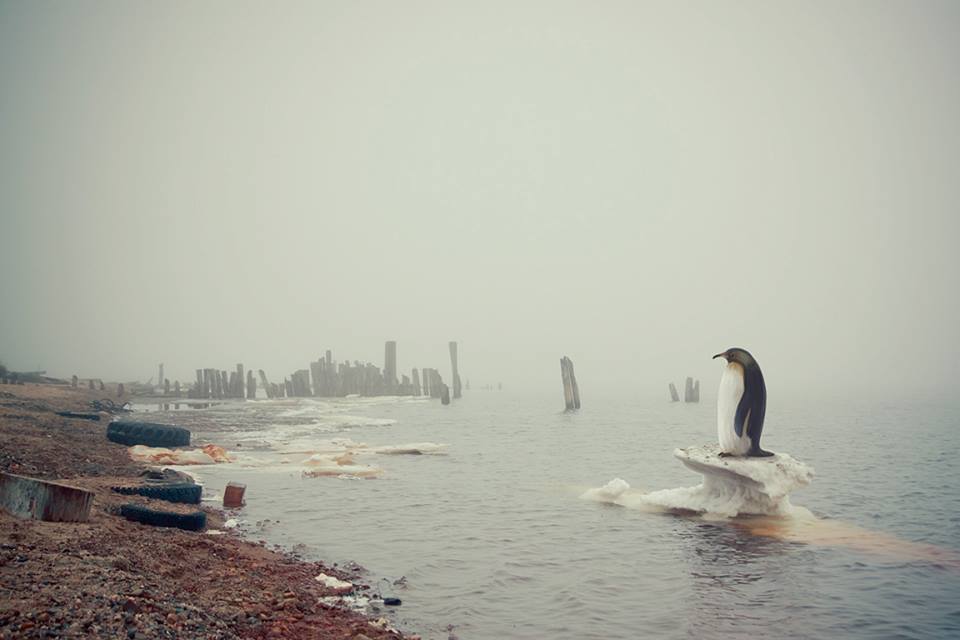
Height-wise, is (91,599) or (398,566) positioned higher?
(91,599)

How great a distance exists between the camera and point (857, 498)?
18547 millimetres

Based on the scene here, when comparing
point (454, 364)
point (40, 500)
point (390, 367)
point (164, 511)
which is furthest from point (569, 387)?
point (40, 500)

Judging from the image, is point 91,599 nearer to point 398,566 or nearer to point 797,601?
point 398,566

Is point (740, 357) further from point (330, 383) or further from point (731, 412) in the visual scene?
point (330, 383)

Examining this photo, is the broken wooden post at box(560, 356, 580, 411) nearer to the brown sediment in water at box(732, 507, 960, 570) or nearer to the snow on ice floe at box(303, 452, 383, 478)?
the snow on ice floe at box(303, 452, 383, 478)

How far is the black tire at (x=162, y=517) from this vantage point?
1097 centimetres

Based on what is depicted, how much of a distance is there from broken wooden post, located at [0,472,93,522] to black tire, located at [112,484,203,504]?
407 cm

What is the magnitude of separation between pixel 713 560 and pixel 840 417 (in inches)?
2006

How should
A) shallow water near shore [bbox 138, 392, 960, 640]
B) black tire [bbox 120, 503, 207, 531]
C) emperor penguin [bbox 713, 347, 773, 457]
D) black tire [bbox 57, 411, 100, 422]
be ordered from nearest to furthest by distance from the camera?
shallow water near shore [bbox 138, 392, 960, 640] < black tire [bbox 120, 503, 207, 531] < emperor penguin [bbox 713, 347, 773, 457] < black tire [bbox 57, 411, 100, 422]

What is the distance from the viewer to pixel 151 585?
286 inches

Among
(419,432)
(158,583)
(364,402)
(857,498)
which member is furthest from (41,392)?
(857,498)

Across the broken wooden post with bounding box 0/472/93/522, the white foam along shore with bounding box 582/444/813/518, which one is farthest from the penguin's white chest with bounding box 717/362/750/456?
the broken wooden post with bounding box 0/472/93/522

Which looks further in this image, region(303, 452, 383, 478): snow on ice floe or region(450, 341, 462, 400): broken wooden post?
region(450, 341, 462, 400): broken wooden post

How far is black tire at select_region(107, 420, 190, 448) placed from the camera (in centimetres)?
2247
